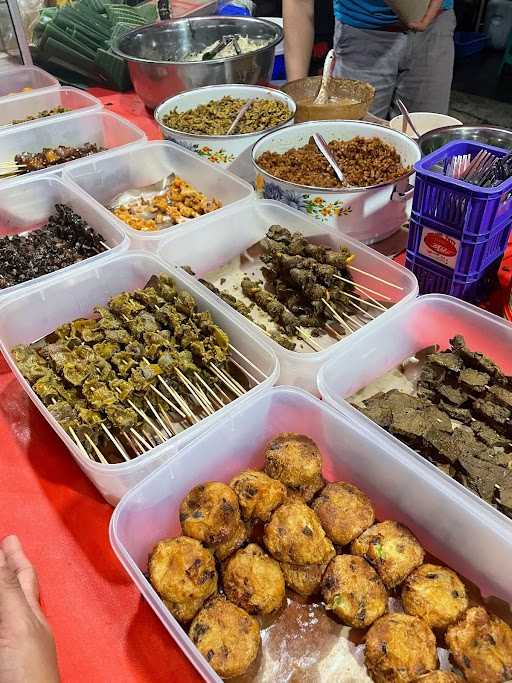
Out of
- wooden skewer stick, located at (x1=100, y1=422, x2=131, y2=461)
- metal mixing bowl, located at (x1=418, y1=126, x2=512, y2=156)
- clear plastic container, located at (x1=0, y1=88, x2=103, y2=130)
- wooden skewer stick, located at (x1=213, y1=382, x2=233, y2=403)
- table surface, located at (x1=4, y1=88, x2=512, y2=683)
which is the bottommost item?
table surface, located at (x1=4, y1=88, x2=512, y2=683)

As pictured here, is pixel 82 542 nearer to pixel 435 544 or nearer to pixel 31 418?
pixel 31 418

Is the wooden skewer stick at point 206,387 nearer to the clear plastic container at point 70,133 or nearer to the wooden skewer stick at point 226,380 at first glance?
the wooden skewer stick at point 226,380

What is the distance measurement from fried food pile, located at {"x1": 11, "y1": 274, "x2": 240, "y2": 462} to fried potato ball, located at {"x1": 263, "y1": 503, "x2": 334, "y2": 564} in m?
0.48

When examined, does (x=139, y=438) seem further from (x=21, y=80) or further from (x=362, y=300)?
(x=21, y=80)

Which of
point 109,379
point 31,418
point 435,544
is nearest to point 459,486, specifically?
point 435,544

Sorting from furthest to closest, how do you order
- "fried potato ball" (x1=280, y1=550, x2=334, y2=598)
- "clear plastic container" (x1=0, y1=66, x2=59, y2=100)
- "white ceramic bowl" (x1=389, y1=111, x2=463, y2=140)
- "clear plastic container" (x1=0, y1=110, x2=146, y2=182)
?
1. "clear plastic container" (x1=0, y1=66, x2=59, y2=100)
2. "clear plastic container" (x1=0, y1=110, x2=146, y2=182)
3. "white ceramic bowl" (x1=389, y1=111, x2=463, y2=140)
4. "fried potato ball" (x1=280, y1=550, x2=334, y2=598)

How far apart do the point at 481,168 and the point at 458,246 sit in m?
0.29

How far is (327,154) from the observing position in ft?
8.51

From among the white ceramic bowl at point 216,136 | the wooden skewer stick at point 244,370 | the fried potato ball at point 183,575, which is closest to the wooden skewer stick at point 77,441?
the fried potato ball at point 183,575

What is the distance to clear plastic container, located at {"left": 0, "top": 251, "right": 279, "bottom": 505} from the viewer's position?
1604 millimetres

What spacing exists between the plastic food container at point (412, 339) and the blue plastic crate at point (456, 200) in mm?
275

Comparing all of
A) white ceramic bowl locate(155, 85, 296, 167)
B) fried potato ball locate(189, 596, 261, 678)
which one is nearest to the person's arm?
white ceramic bowl locate(155, 85, 296, 167)

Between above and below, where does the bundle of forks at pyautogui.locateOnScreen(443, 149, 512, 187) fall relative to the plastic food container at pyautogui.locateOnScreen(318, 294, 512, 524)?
above

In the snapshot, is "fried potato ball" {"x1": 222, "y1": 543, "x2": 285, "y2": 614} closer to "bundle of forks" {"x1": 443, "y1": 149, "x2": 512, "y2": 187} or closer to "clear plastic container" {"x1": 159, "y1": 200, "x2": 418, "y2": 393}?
"clear plastic container" {"x1": 159, "y1": 200, "x2": 418, "y2": 393}
